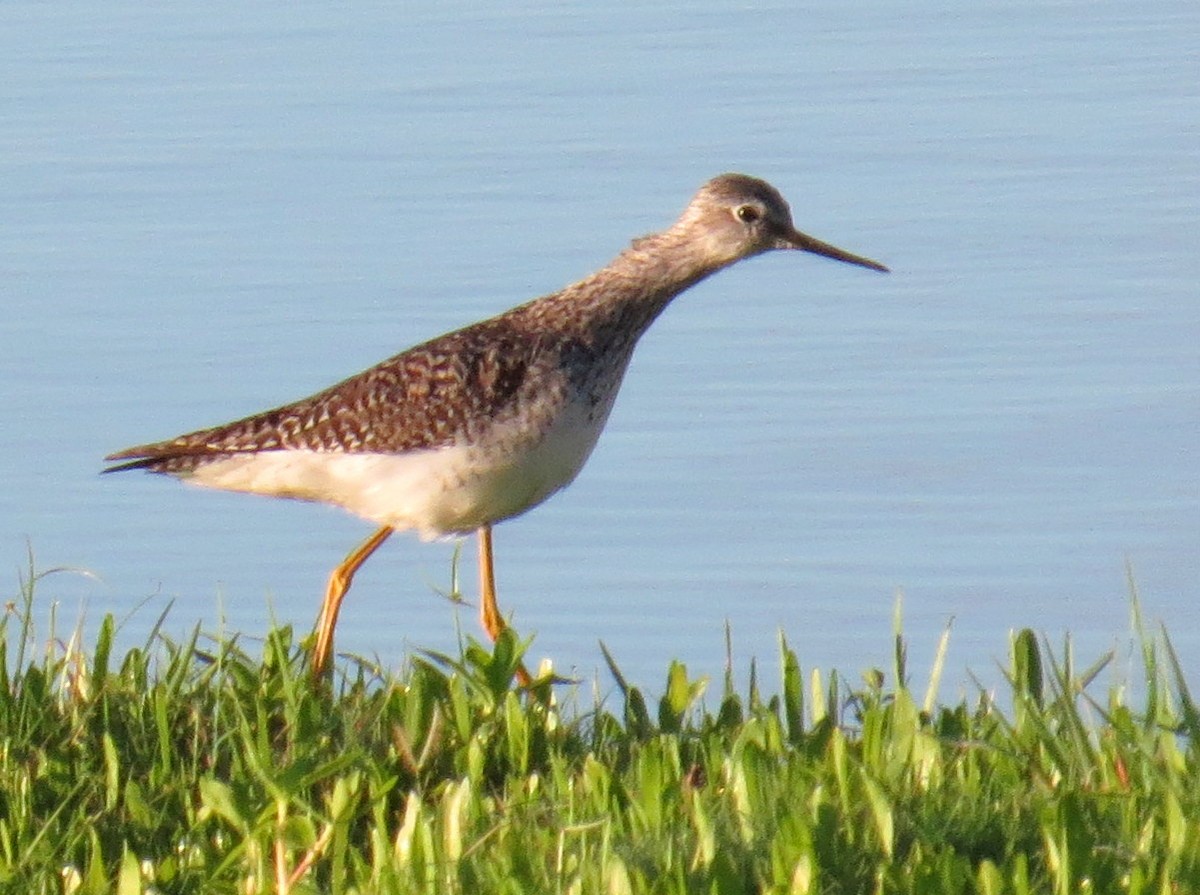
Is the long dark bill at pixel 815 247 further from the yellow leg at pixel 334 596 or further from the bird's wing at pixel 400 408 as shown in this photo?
the yellow leg at pixel 334 596

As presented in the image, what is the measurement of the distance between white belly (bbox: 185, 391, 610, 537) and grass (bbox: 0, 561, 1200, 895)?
951mm

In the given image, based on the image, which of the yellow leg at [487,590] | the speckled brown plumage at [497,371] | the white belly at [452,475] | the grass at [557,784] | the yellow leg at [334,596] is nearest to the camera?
the grass at [557,784]

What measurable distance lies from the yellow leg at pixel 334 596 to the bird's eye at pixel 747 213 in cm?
136

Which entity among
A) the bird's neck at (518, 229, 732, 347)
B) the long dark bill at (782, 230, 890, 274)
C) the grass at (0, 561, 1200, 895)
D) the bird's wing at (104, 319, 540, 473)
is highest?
the long dark bill at (782, 230, 890, 274)

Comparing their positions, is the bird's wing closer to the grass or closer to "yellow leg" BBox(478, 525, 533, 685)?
"yellow leg" BBox(478, 525, 533, 685)

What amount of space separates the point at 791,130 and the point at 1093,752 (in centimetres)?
854

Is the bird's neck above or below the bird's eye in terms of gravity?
below

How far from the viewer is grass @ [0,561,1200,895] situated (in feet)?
14.0

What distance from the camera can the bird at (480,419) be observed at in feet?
22.1

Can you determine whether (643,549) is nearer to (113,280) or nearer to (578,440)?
(578,440)

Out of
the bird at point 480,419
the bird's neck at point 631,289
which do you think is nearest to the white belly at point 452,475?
the bird at point 480,419

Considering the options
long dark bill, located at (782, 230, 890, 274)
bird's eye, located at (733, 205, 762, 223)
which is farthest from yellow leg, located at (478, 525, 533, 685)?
long dark bill, located at (782, 230, 890, 274)

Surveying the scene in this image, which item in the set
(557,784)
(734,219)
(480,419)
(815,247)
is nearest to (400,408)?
(480,419)

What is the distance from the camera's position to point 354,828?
4938 mm
